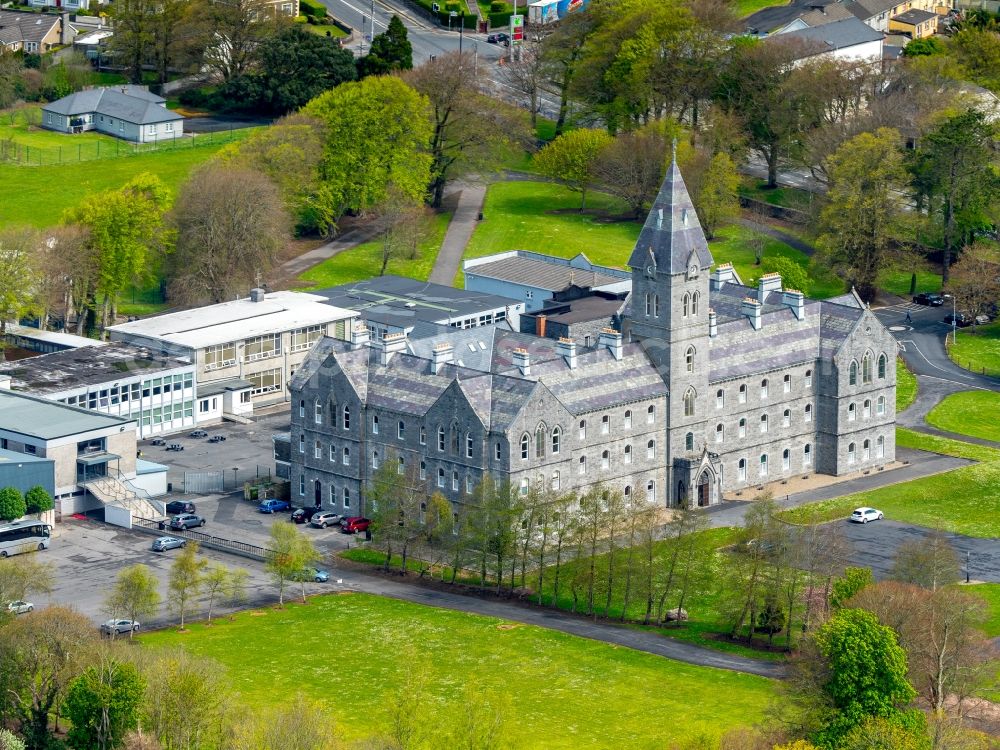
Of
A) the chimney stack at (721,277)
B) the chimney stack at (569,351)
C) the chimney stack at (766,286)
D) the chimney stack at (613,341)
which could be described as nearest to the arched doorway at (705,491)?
the chimney stack at (613,341)

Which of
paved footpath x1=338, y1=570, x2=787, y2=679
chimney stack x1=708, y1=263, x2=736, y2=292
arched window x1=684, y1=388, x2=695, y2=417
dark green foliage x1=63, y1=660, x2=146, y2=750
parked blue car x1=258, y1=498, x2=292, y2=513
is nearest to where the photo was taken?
dark green foliage x1=63, y1=660, x2=146, y2=750

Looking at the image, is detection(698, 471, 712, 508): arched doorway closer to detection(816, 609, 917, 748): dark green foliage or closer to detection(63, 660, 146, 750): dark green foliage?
detection(816, 609, 917, 748): dark green foliage

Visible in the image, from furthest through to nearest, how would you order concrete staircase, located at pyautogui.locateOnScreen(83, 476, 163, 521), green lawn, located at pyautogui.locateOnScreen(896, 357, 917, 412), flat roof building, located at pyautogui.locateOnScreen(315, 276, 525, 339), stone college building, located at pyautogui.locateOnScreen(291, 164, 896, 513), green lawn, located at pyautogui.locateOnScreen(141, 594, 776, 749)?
flat roof building, located at pyautogui.locateOnScreen(315, 276, 525, 339) < green lawn, located at pyautogui.locateOnScreen(896, 357, 917, 412) < concrete staircase, located at pyautogui.locateOnScreen(83, 476, 163, 521) < stone college building, located at pyautogui.locateOnScreen(291, 164, 896, 513) < green lawn, located at pyautogui.locateOnScreen(141, 594, 776, 749)

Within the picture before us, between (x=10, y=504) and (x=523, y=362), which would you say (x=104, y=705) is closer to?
(x=10, y=504)

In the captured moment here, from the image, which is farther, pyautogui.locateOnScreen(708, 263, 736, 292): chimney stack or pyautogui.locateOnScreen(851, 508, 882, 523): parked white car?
pyautogui.locateOnScreen(708, 263, 736, 292): chimney stack

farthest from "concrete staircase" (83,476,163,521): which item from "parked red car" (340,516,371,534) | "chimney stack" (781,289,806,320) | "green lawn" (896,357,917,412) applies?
"green lawn" (896,357,917,412)

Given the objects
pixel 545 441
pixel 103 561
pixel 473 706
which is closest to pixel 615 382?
pixel 545 441

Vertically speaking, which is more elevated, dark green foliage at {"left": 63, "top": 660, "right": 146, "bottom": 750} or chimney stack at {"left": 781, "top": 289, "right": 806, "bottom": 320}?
chimney stack at {"left": 781, "top": 289, "right": 806, "bottom": 320}

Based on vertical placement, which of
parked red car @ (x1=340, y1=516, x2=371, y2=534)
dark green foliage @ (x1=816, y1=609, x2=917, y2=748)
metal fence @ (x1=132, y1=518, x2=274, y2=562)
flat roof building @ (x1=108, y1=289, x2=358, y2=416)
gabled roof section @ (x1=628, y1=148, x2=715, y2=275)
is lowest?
dark green foliage @ (x1=816, y1=609, x2=917, y2=748)

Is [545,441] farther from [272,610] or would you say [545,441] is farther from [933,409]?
[933,409]
